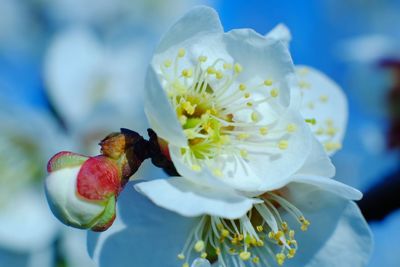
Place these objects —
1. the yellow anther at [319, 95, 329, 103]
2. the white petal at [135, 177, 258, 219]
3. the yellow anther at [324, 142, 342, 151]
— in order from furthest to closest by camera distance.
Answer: the yellow anther at [319, 95, 329, 103] < the yellow anther at [324, 142, 342, 151] < the white petal at [135, 177, 258, 219]

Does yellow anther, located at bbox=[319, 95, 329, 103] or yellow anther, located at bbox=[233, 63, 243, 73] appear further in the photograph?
yellow anther, located at bbox=[319, 95, 329, 103]

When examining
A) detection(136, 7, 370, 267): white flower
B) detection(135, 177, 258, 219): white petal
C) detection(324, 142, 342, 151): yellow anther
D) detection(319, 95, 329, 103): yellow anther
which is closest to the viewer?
detection(135, 177, 258, 219): white petal

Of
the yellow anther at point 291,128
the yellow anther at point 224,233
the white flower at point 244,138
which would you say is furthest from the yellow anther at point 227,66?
the yellow anther at point 224,233

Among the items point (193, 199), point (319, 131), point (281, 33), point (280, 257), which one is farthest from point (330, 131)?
point (193, 199)

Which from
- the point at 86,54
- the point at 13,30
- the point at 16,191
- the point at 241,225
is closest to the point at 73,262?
the point at 16,191

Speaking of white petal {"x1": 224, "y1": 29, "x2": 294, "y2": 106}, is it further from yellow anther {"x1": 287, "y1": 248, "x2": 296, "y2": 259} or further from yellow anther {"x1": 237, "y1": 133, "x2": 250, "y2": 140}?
yellow anther {"x1": 287, "y1": 248, "x2": 296, "y2": 259}

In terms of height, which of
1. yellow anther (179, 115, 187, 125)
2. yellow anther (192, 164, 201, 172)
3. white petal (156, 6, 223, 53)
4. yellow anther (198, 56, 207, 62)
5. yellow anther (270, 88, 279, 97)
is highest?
white petal (156, 6, 223, 53)

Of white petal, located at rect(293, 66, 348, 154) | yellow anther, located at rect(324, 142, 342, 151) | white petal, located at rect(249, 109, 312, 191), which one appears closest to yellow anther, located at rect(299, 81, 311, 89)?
white petal, located at rect(293, 66, 348, 154)
